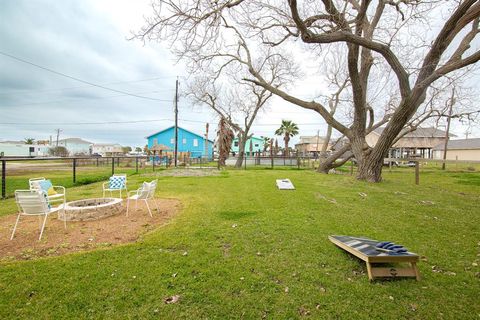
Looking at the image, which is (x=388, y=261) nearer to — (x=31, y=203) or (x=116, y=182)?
(x=31, y=203)

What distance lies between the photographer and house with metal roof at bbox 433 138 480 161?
41.3 metres

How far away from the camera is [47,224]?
522cm

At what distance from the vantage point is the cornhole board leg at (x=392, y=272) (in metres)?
3.07

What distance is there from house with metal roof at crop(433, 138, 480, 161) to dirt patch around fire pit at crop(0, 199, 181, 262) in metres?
53.7

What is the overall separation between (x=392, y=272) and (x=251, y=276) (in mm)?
1770

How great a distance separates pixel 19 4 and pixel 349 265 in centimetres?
1300

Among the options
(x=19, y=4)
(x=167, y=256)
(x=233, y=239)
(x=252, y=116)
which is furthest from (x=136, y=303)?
(x=252, y=116)

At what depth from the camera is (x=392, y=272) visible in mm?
3111

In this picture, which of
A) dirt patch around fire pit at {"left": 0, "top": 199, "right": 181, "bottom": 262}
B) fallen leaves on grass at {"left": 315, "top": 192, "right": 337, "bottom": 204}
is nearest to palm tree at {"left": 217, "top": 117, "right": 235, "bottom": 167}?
fallen leaves on grass at {"left": 315, "top": 192, "right": 337, "bottom": 204}

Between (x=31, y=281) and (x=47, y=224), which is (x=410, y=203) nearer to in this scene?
(x=31, y=281)

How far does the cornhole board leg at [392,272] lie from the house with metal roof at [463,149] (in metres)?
52.2

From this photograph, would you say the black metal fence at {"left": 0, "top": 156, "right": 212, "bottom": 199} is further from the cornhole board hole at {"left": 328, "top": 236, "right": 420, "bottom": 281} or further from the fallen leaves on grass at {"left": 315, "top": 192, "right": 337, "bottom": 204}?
the cornhole board hole at {"left": 328, "top": 236, "right": 420, "bottom": 281}

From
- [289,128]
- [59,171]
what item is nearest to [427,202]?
[59,171]

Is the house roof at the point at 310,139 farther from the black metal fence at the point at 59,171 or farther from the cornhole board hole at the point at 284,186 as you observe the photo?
the cornhole board hole at the point at 284,186
